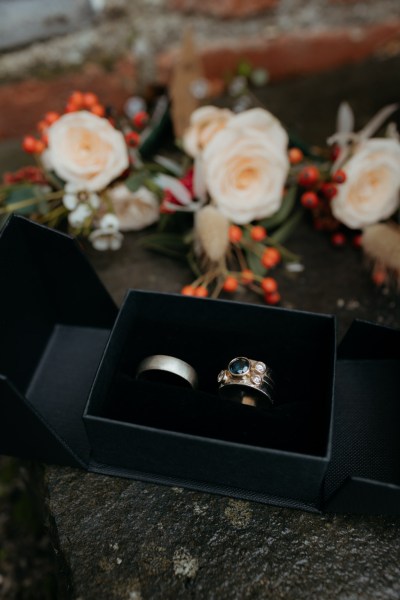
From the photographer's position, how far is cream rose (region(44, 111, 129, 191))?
3.53 ft

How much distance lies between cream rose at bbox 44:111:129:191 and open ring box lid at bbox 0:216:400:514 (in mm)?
187

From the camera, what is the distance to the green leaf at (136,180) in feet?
3.76

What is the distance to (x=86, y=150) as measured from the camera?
111cm

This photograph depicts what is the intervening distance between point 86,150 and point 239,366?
0.54 meters

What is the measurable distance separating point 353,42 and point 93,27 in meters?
Answer: 0.75

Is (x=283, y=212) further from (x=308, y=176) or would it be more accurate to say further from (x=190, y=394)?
(x=190, y=394)

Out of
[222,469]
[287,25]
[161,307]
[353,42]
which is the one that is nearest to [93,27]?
[287,25]

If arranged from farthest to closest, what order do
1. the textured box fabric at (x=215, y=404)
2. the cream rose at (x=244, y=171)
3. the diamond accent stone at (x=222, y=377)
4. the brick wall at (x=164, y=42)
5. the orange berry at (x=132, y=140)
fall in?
the brick wall at (x=164, y=42) → the orange berry at (x=132, y=140) → the cream rose at (x=244, y=171) → the diamond accent stone at (x=222, y=377) → the textured box fabric at (x=215, y=404)

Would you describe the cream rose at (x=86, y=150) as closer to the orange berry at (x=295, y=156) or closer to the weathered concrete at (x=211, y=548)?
the orange berry at (x=295, y=156)

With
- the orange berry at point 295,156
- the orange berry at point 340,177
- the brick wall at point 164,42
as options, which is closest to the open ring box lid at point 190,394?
the orange berry at point 340,177

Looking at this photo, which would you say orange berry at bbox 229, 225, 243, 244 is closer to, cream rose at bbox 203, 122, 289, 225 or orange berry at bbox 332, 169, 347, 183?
cream rose at bbox 203, 122, 289, 225

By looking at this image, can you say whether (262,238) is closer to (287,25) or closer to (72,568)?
(72,568)

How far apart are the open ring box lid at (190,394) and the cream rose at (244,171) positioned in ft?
0.89

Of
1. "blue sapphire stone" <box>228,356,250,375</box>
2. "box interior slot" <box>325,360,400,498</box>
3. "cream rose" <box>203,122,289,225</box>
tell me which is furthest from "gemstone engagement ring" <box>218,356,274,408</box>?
"cream rose" <box>203,122,289,225</box>
